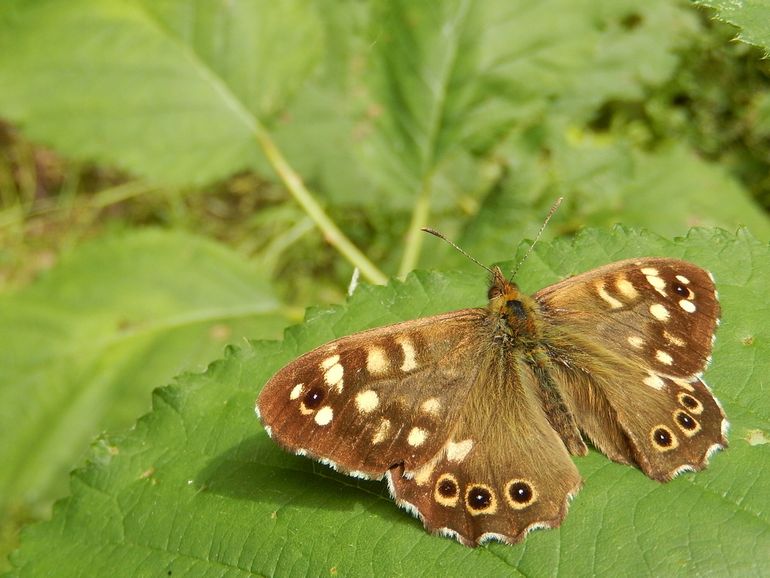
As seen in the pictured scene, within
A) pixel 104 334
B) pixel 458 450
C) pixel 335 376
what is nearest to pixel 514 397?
pixel 458 450

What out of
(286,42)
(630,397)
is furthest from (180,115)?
(630,397)

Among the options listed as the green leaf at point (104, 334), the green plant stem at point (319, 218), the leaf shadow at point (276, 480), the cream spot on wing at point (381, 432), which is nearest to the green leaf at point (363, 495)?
the leaf shadow at point (276, 480)

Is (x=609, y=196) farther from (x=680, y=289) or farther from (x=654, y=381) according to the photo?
(x=654, y=381)

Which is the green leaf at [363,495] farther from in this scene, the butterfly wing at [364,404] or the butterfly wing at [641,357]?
the butterfly wing at [364,404]

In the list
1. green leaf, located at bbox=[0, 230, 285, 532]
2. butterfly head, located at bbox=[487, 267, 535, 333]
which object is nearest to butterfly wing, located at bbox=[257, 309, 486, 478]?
butterfly head, located at bbox=[487, 267, 535, 333]

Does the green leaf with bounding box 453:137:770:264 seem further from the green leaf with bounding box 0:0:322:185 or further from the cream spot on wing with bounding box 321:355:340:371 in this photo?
the cream spot on wing with bounding box 321:355:340:371
